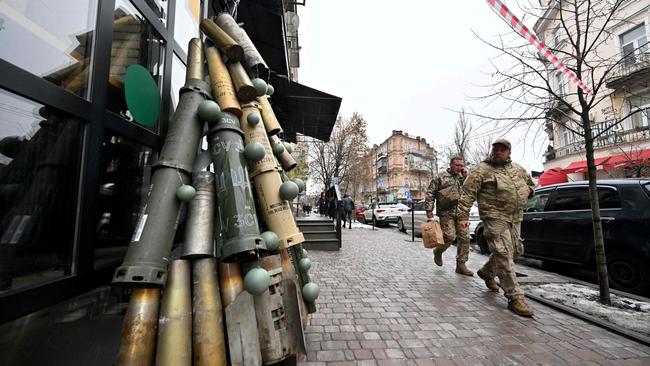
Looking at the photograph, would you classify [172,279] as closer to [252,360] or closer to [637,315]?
[252,360]

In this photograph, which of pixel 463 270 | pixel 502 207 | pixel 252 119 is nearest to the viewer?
pixel 252 119

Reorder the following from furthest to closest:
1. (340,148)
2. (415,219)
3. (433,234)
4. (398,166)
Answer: (398,166)
(340,148)
(415,219)
(433,234)

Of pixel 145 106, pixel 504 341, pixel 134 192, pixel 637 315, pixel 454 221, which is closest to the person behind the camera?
pixel 145 106

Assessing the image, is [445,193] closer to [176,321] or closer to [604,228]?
Answer: [604,228]

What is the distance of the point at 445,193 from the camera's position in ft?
17.6

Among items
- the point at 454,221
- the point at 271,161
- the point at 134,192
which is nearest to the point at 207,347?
the point at 271,161

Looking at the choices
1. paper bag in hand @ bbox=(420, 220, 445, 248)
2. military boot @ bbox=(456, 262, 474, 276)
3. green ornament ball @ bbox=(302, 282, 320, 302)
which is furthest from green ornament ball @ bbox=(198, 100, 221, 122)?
military boot @ bbox=(456, 262, 474, 276)

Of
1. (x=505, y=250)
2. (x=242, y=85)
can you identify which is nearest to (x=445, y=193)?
(x=505, y=250)

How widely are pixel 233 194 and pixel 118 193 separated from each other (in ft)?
3.50

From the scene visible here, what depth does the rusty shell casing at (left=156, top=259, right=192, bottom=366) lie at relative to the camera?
4.37 ft

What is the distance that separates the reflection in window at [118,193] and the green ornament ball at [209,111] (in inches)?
25.1

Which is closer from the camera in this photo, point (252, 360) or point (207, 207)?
point (252, 360)

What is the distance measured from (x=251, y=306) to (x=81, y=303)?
1063 mm

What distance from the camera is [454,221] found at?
543 cm
